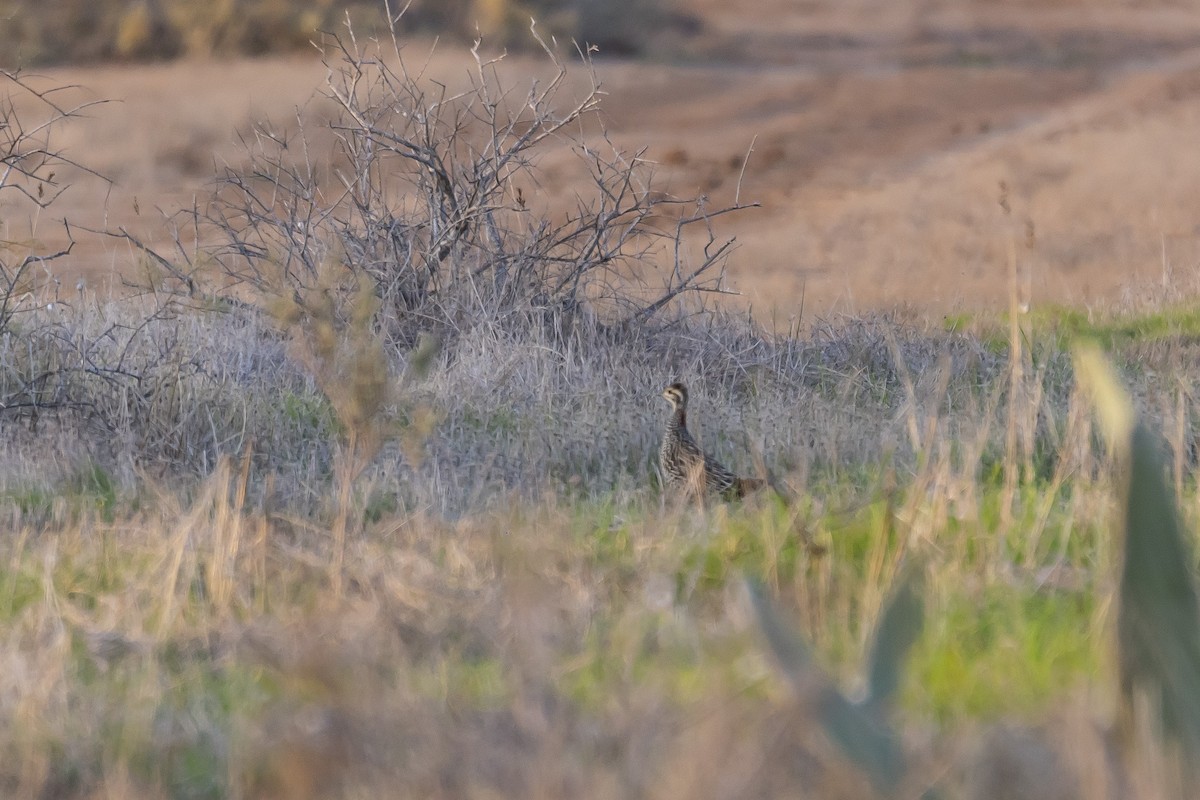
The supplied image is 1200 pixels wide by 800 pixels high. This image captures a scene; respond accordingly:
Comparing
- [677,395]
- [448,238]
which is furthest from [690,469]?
[448,238]

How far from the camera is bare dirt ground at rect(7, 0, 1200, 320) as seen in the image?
42.1 feet

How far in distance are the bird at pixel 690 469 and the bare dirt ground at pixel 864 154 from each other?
3.38 meters

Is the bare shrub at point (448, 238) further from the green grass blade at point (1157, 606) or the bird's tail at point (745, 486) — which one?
the green grass blade at point (1157, 606)

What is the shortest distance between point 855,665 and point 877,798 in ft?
3.02

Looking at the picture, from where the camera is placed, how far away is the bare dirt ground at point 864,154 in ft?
42.1

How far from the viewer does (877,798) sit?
201 centimetres

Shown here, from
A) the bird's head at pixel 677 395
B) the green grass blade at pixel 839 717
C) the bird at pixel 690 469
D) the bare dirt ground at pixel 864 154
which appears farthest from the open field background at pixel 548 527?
the bare dirt ground at pixel 864 154

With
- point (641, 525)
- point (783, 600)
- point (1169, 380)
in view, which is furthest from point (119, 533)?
point (1169, 380)

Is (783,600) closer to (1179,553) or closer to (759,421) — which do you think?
(1179,553)

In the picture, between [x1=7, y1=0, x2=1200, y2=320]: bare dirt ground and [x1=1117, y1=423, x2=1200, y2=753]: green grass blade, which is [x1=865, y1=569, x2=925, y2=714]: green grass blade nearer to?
[x1=1117, y1=423, x2=1200, y2=753]: green grass blade

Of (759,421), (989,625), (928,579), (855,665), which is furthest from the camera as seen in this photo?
(759,421)

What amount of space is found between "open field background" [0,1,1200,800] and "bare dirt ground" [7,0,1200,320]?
0.86 metres

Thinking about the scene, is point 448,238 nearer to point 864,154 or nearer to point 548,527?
point 548,527

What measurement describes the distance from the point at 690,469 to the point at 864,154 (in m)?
14.8
